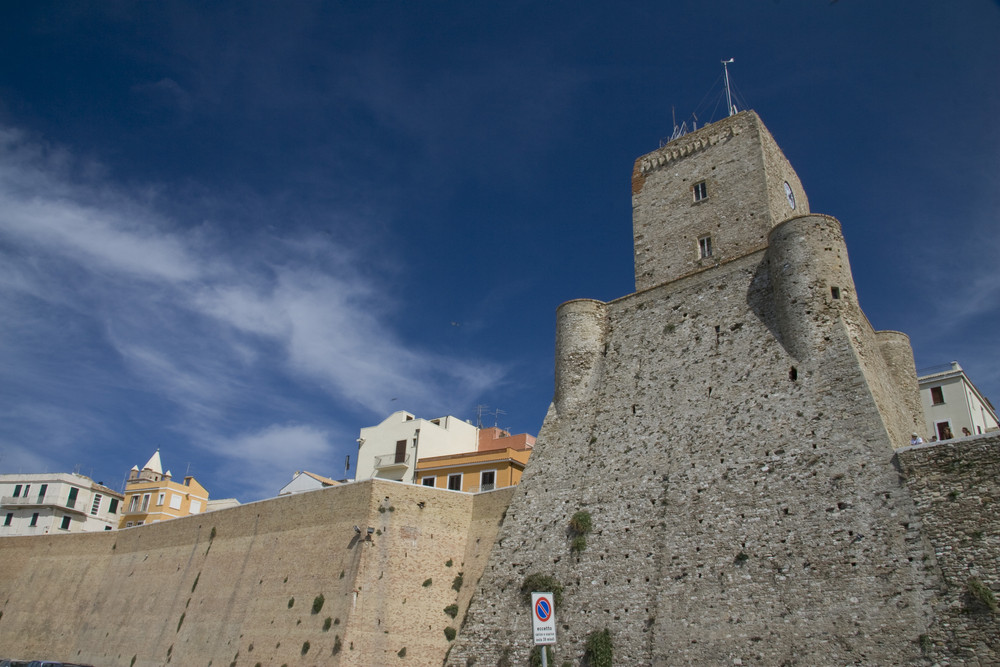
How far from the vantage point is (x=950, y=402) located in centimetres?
3384

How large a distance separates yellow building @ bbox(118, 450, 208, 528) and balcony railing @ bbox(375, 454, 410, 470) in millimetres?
21178

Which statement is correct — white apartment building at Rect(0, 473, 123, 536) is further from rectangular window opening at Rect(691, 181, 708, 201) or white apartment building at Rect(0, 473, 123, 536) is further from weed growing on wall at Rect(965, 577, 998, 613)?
weed growing on wall at Rect(965, 577, 998, 613)

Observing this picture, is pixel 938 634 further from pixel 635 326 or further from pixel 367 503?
pixel 367 503

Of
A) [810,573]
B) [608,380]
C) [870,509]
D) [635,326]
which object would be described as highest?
[635,326]

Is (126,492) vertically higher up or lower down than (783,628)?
higher up

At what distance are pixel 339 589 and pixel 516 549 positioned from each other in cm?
627

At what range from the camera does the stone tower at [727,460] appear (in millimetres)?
16922

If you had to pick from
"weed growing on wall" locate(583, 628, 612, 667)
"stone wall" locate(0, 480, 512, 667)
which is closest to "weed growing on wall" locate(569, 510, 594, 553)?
"weed growing on wall" locate(583, 628, 612, 667)

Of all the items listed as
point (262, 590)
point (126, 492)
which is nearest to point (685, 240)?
point (262, 590)

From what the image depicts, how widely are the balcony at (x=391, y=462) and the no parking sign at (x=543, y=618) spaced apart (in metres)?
26.5

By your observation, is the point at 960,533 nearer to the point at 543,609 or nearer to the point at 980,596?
the point at 980,596

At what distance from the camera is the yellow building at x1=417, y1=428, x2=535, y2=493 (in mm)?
34000

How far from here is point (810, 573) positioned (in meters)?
17.2

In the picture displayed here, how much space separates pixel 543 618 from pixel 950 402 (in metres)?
28.3
